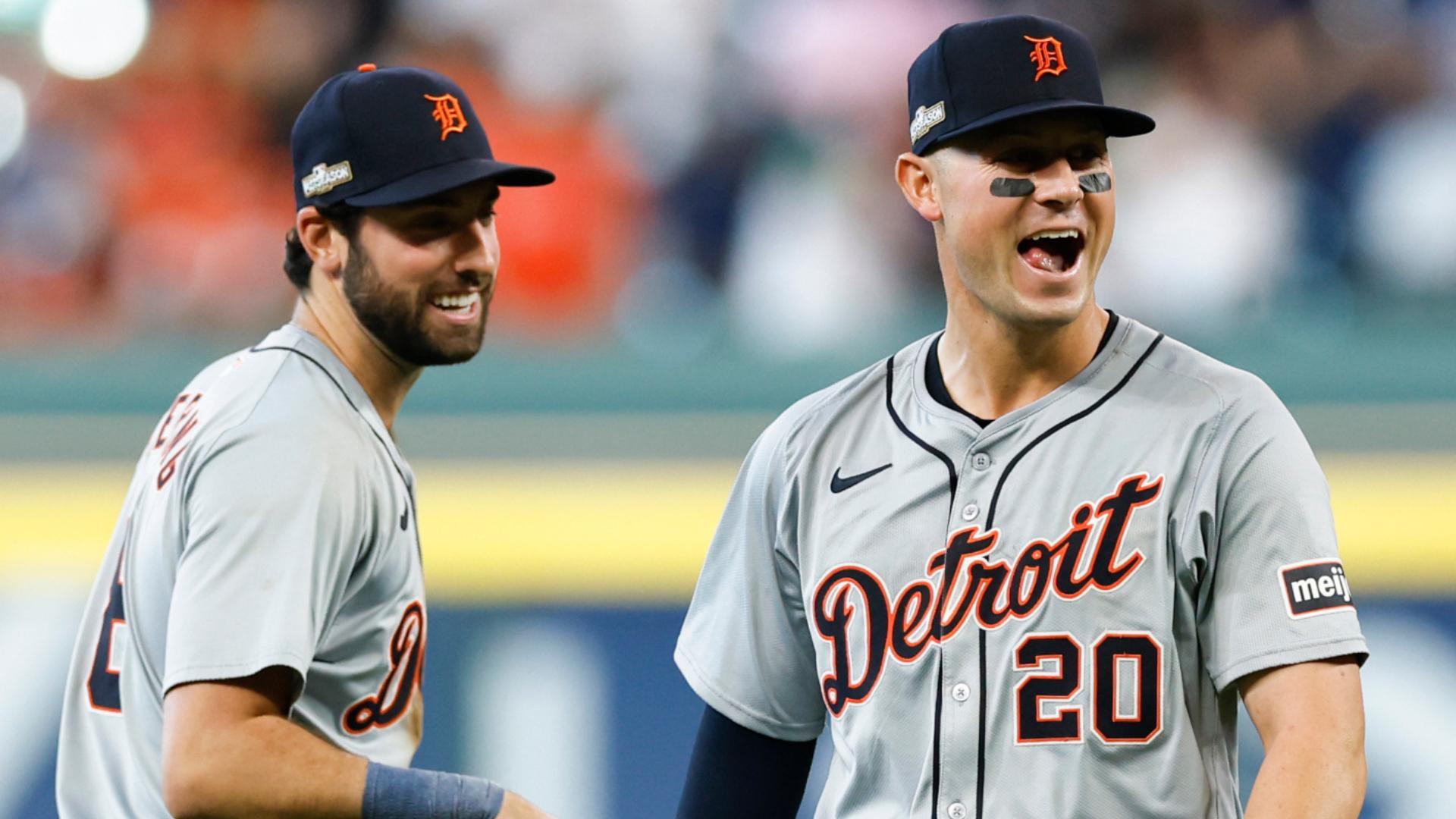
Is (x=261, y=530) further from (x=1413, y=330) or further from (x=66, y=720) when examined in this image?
(x=1413, y=330)

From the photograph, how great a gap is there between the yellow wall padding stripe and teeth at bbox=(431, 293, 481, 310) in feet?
5.81

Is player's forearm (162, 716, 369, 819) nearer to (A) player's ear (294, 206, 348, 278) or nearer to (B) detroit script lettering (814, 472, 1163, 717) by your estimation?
(B) detroit script lettering (814, 472, 1163, 717)

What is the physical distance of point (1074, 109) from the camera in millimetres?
2295

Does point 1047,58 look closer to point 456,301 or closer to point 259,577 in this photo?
point 456,301

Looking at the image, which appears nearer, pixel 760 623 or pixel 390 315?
pixel 760 623

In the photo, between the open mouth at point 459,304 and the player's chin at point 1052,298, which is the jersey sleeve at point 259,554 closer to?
the open mouth at point 459,304

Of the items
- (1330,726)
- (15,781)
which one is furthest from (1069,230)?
(15,781)

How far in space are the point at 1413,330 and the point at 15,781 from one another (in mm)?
3847

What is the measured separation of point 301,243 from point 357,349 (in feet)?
0.80

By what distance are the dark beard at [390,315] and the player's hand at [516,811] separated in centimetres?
73

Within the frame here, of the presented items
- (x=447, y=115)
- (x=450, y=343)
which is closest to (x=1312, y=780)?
(x=450, y=343)

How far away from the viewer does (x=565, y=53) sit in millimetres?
5668

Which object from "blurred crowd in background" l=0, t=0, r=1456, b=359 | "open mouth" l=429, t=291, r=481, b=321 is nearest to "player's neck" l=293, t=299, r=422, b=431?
"open mouth" l=429, t=291, r=481, b=321

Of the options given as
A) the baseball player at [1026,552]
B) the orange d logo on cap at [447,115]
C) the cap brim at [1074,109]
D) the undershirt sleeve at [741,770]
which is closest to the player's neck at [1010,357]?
the baseball player at [1026,552]
